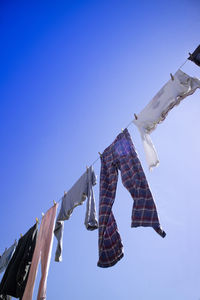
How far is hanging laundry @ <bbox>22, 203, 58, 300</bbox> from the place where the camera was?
301 centimetres

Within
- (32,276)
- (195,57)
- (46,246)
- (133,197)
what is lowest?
(32,276)

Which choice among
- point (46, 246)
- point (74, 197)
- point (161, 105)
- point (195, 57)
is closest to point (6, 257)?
point (46, 246)

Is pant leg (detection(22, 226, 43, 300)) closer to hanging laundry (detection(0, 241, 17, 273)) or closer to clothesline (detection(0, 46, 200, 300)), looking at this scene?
clothesline (detection(0, 46, 200, 300))

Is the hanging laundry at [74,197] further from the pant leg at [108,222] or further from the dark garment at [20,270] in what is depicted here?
the dark garment at [20,270]

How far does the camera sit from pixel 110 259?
2711 mm

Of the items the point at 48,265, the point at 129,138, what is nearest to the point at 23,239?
the point at 48,265

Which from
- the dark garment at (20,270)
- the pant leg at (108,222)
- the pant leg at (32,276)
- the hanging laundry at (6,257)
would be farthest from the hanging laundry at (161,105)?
the hanging laundry at (6,257)

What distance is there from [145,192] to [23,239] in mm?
3075

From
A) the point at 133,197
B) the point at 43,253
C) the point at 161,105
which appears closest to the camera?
the point at 133,197

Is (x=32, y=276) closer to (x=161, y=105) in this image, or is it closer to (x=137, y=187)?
(x=137, y=187)

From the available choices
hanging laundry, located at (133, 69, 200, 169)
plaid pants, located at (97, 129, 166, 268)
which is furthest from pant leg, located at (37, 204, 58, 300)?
hanging laundry, located at (133, 69, 200, 169)

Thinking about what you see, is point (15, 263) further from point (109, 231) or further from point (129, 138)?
point (129, 138)

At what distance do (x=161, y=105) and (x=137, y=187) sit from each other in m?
1.36

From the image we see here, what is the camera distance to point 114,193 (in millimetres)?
3236
